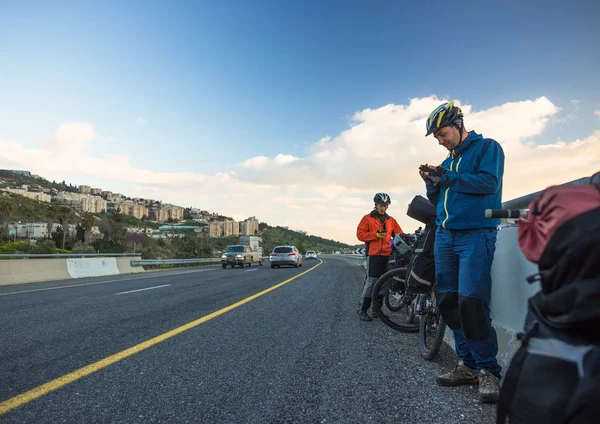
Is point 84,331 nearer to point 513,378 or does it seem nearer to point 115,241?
point 513,378

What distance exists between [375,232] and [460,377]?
3.48 m

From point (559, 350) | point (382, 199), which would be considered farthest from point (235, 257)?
point (559, 350)

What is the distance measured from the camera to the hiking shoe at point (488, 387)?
291 cm

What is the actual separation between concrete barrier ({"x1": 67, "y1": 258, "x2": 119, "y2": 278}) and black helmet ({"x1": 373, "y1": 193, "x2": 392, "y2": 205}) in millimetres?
15547

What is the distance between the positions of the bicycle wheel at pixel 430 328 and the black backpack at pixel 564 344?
2782 mm

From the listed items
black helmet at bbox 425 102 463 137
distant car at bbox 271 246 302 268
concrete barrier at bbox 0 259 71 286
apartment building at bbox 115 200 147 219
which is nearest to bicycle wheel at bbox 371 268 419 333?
black helmet at bbox 425 102 463 137

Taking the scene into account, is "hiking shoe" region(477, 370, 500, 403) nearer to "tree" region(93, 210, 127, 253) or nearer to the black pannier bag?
the black pannier bag

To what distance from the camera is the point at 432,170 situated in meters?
3.14

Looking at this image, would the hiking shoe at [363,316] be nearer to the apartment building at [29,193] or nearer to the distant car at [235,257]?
the distant car at [235,257]

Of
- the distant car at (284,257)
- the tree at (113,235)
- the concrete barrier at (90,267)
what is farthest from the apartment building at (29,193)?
the concrete barrier at (90,267)

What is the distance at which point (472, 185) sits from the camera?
3.07 metres

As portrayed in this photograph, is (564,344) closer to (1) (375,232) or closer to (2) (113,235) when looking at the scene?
(1) (375,232)

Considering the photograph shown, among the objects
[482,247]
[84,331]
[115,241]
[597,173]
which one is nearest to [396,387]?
[482,247]

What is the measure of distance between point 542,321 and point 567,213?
35 cm
